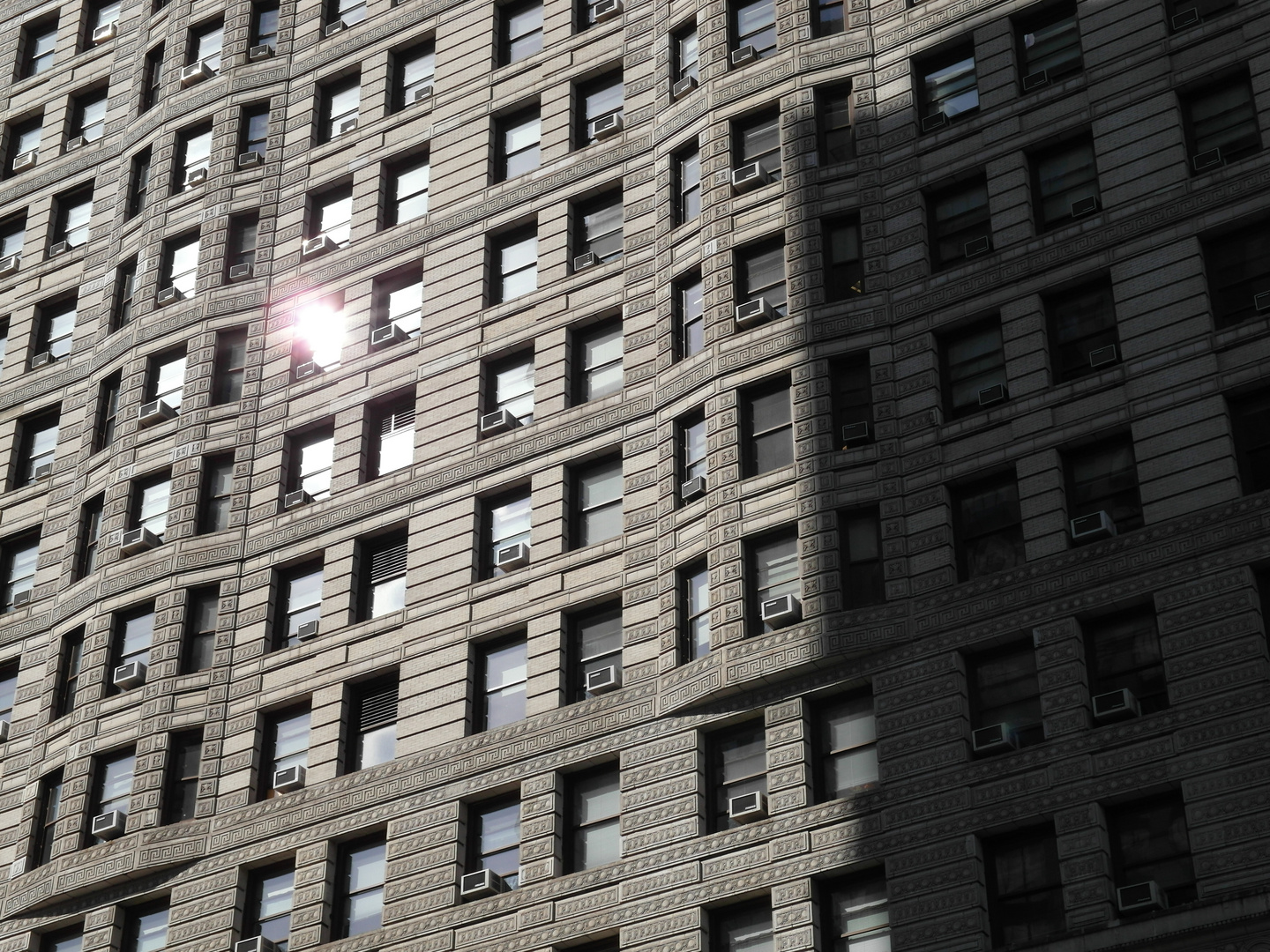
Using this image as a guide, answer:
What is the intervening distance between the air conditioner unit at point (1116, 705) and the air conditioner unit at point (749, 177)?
1599 centimetres

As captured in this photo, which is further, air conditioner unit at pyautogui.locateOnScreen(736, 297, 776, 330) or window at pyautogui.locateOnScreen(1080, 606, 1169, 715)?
air conditioner unit at pyautogui.locateOnScreen(736, 297, 776, 330)

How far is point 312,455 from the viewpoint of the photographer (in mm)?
57469

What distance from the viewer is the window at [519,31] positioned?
61062 millimetres

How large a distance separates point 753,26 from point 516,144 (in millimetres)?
7722

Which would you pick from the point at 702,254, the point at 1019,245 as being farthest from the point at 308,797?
the point at 1019,245

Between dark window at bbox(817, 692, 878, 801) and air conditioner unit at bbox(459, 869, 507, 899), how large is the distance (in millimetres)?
7749

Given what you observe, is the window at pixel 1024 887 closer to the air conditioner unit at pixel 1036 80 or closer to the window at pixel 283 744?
the air conditioner unit at pixel 1036 80

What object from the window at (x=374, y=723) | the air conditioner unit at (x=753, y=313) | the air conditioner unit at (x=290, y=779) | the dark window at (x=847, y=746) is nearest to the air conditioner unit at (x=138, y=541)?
the window at (x=374, y=723)

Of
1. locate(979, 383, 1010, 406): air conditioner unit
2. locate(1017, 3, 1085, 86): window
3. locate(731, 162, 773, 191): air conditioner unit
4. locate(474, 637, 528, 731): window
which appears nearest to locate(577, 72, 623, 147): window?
locate(731, 162, 773, 191): air conditioner unit

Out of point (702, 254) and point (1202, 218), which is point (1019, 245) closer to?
point (1202, 218)

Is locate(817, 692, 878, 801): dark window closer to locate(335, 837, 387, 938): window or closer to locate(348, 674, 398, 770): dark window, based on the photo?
locate(335, 837, 387, 938): window

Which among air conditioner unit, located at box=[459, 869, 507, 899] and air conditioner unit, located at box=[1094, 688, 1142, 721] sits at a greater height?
air conditioner unit, located at box=[1094, 688, 1142, 721]

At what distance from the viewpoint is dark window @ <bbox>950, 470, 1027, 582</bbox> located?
45.2 meters

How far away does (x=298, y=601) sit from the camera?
55375mm
